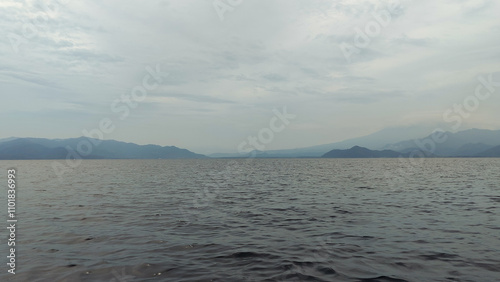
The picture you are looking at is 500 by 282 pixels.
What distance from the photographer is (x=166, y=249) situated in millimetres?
14984

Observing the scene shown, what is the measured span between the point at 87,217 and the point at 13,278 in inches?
490

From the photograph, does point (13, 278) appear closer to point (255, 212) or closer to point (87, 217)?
point (87, 217)

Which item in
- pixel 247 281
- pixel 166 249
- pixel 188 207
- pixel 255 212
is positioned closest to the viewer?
pixel 247 281

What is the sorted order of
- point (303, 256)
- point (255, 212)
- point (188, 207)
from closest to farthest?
point (303, 256) → point (255, 212) → point (188, 207)

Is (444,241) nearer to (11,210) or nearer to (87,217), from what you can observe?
(87,217)

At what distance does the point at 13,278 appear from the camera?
11234mm

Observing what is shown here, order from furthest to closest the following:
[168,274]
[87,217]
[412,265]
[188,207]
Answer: [188,207], [87,217], [412,265], [168,274]

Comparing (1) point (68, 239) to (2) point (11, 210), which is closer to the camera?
(1) point (68, 239)

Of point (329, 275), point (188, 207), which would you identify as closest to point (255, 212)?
point (188, 207)

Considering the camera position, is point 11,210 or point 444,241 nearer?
point 444,241

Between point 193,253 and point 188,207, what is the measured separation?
1409 cm

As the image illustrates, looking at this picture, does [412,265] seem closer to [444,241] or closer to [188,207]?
[444,241]

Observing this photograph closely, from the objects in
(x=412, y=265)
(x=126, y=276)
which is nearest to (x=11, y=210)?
(x=126, y=276)

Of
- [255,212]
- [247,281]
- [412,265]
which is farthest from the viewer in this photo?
[255,212]
